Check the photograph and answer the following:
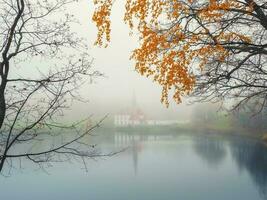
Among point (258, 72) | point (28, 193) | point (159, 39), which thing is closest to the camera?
point (159, 39)

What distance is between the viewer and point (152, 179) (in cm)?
2456

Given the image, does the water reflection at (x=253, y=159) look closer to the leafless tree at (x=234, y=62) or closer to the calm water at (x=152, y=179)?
the calm water at (x=152, y=179)

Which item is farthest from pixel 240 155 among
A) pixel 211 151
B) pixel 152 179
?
pixel 152 179

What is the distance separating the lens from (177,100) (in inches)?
240

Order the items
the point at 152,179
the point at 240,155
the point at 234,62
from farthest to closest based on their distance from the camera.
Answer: the point at 240,155
the point at 152,179
the point at 234,62

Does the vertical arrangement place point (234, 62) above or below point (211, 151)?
above

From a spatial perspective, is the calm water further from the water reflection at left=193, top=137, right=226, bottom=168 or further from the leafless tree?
the leafless tree

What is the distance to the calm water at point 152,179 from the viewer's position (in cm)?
2073

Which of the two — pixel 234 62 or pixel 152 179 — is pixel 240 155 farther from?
pixel 234 62

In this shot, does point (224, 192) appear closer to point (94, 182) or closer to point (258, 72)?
point (94, 182)

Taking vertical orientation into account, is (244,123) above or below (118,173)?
above

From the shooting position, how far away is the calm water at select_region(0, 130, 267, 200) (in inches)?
816

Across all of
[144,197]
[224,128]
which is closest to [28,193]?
[144,197]

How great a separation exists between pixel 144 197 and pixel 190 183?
4.41 metres
